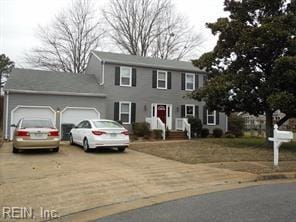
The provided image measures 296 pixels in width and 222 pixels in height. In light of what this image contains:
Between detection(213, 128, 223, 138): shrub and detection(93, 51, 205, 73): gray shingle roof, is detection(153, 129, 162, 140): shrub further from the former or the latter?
detection(213, 128, 223, 138): shrub

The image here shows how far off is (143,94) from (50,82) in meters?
6.77

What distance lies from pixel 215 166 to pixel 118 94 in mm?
14823

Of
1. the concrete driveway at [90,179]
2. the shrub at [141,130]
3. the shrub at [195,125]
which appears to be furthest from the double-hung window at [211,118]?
the concrete driveway at [90,179]

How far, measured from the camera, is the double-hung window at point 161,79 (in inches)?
1111

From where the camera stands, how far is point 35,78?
82.5ft

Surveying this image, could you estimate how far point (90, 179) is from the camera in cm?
984

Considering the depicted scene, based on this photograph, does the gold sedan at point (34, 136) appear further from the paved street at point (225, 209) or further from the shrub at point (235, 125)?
the shrub at point (235, 125)

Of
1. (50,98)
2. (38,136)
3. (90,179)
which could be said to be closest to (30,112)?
(50,98)

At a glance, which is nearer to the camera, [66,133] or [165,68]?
[66,133]

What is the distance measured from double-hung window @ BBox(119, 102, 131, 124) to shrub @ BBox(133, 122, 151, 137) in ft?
4.94

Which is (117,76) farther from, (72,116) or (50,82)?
(50,82)

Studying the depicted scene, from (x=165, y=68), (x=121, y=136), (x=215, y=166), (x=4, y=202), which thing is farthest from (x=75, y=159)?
(x=165, y=68)

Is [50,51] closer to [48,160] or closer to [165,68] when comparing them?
[165,68]

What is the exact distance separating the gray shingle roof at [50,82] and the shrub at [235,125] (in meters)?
12.1
